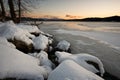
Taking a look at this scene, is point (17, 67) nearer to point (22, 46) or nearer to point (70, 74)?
point (70, 74)

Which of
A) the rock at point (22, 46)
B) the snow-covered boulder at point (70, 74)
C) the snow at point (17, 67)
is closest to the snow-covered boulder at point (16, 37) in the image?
the rock at point (22, 46)

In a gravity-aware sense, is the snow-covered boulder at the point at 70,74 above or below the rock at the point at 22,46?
above

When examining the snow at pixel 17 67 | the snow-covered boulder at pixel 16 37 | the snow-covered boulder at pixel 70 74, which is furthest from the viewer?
the snow-covered boulder at pixel 16 37

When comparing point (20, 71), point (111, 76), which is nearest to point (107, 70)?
point (111, 76)

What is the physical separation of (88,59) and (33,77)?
2.56 metres

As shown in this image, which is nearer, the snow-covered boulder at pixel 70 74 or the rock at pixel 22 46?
the snow-covered boulder at pixel 70 74

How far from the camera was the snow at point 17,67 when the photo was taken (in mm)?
4164

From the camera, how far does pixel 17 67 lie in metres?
4.37

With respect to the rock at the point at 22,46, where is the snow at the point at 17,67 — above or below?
above

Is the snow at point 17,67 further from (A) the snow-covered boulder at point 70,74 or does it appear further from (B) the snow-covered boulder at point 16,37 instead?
(B) the snow-covered boulder at point 16,37

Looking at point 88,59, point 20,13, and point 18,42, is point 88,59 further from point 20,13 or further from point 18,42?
point 20,13

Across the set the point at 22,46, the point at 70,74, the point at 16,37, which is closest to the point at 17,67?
the point at 70,74

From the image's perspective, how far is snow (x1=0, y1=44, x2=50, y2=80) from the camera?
13.7 feet

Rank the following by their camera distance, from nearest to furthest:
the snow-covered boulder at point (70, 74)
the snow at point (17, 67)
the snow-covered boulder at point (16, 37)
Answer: the snow-covered boulder at point (70, 74)
the snow at point (17, 67)
the snow-covered boulder at point (16, 37)
